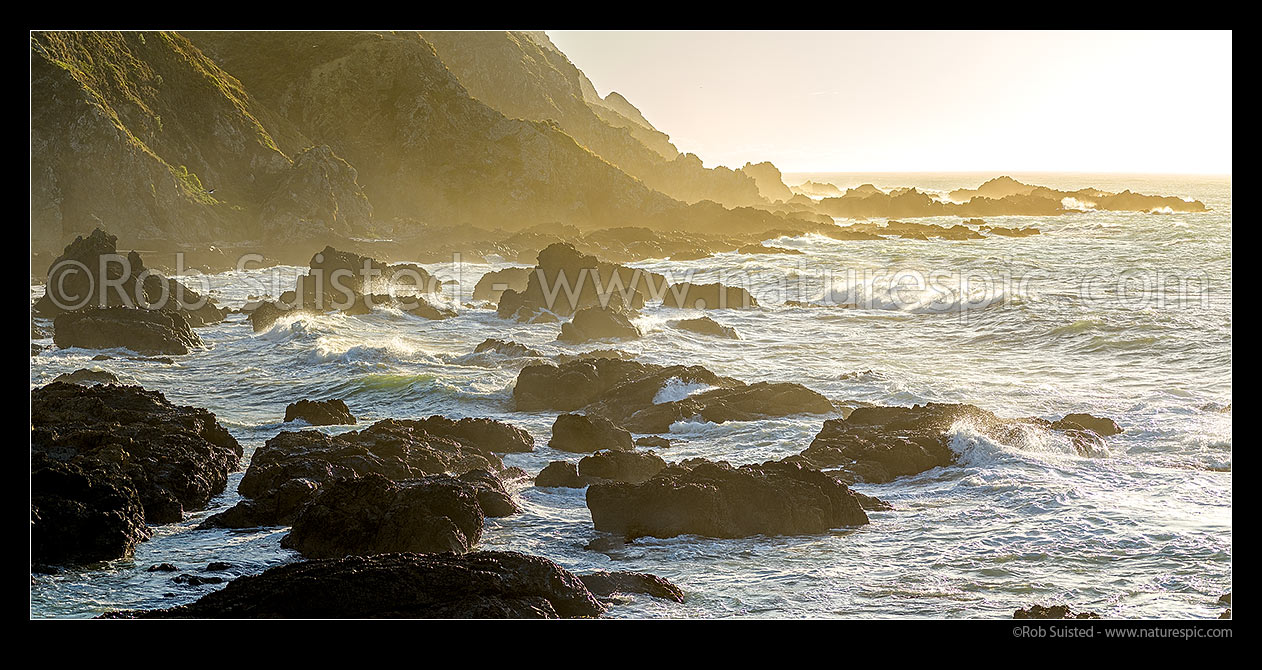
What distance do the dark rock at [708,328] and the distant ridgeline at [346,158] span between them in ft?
84.3

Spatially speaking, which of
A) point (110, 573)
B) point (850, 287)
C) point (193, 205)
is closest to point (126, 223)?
point (193, 205)

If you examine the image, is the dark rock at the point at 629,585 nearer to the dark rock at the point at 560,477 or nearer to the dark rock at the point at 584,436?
the dark rock at the point at 560,477

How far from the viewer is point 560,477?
44.8ft

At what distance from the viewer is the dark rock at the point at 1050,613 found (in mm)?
8562

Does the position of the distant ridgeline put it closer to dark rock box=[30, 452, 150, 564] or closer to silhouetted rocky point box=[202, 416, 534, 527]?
silhouetted rocky point box=[202, 416, 534, 527]

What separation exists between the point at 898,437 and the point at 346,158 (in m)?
63.1

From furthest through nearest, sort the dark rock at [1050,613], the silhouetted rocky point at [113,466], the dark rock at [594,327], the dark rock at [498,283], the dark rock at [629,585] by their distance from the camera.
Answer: the dark rock at [498,283] < the dark rock at [594,327] < the silhouetted rocky point at [113,466] < the dark rock at [629,585] < the dark rock at [1050,613]

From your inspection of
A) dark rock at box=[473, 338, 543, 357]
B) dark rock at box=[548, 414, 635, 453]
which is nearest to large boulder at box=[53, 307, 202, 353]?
dark rock at box=[473, 338, 543, 357]

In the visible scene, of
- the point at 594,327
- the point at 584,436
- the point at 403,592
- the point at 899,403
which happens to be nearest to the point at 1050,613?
the point at 403,592

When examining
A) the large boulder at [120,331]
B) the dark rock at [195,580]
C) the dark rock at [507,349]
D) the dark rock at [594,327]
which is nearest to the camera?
the dark rock at [195,580]

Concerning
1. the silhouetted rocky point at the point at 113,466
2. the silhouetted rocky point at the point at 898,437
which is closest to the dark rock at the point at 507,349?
the silhouetted rocky point at the point at 113,466

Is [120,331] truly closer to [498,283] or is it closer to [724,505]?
[498,283]

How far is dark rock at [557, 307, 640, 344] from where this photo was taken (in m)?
28.1
